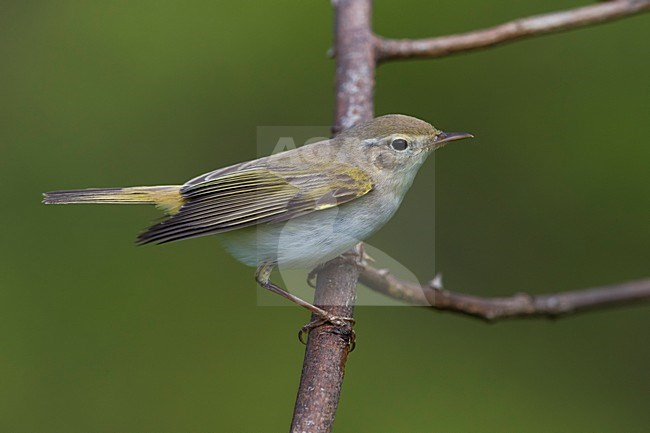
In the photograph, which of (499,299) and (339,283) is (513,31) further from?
(339,283)

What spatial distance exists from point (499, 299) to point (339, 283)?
711 mm

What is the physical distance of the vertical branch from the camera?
170cm

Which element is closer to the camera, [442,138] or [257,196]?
[257,196]

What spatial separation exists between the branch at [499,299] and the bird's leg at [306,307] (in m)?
0.21

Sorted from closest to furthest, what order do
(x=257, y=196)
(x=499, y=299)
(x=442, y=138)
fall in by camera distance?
1. (x=257, y=196)
2. (x=442, y=138)
3. (x=499, y=299)

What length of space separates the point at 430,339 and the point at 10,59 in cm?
216

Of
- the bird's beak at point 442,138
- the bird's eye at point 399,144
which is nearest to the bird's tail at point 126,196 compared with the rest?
the bird's eye at point 399,144

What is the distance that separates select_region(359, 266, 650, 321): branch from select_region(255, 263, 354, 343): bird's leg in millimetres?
206

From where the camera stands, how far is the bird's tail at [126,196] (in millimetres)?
2314

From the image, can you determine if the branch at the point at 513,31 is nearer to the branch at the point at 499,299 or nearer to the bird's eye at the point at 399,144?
the bird's eye at the point at 399,144

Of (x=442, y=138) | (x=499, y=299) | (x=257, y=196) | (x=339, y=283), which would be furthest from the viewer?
(x=499, y=299)

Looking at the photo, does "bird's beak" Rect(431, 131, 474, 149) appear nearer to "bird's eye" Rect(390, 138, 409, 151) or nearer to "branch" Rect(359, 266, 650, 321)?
"bird's eye" Rect(390, 138, 409, 151)

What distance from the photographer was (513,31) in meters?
2.70

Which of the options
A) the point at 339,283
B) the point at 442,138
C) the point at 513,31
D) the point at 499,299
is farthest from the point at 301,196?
the point at 513,31
